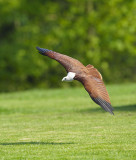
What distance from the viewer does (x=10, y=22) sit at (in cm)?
4084

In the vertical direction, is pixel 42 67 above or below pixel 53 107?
above

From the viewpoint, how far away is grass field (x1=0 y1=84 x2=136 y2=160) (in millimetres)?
10250

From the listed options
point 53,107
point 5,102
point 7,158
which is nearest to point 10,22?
point 5,102

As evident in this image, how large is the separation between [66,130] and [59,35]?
25.4 meters

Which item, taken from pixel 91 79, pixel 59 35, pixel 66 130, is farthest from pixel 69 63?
pixel 59 35

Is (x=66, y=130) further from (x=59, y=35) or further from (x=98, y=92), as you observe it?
(x=59, y=35)

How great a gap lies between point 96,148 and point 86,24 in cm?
2869

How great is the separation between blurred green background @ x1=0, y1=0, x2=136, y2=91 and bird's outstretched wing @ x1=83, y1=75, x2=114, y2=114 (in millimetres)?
26828

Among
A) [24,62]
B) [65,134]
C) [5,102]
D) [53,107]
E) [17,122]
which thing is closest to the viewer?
[65,134]

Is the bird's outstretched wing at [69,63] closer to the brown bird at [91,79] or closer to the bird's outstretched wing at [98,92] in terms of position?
the brown bird at [91,79]

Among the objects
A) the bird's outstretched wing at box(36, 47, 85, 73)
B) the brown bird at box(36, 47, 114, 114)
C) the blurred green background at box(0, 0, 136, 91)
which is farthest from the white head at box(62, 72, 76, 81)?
the blurred green background at box(0, 0, 136, 91)

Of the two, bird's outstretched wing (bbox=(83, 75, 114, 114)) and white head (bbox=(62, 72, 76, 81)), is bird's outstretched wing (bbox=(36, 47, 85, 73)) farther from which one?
bird's outstretched wing (bbox=(83, 75, 114, 114))

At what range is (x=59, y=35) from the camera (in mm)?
38812

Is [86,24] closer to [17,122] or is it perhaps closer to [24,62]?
[24,62]
